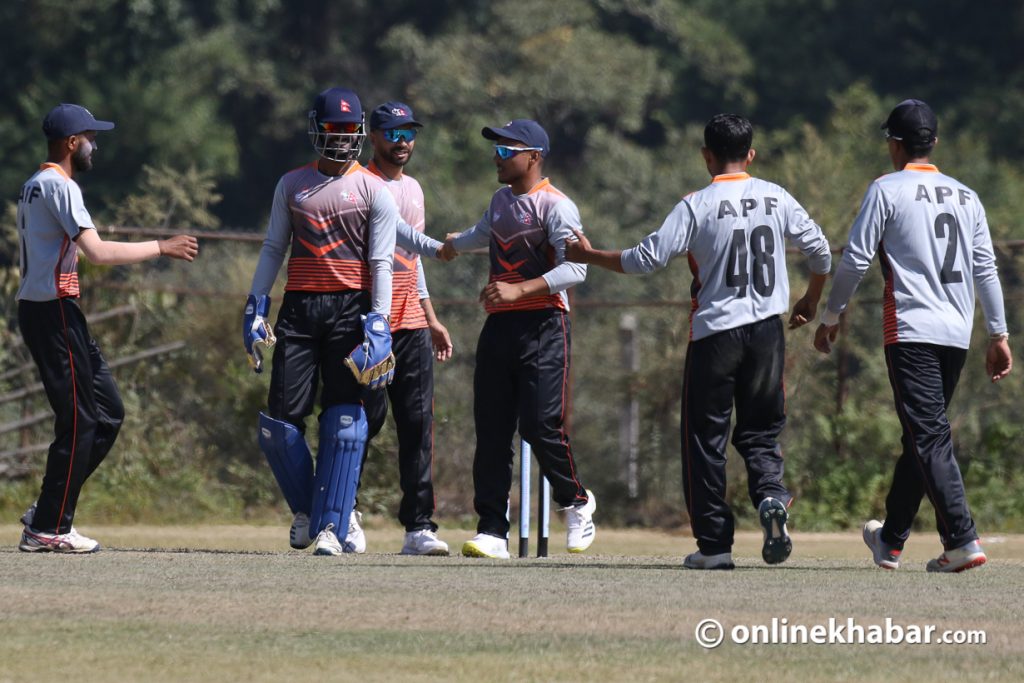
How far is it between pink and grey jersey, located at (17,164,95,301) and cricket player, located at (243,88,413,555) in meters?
0.78

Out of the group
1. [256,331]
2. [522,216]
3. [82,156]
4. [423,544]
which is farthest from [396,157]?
[423,544]

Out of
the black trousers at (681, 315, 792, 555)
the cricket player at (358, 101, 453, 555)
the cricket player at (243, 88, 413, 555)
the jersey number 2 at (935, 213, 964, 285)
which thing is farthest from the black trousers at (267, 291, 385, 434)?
the jersey number 2 at (935, 213, 964, 285)

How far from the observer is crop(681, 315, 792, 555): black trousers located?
7.41 m

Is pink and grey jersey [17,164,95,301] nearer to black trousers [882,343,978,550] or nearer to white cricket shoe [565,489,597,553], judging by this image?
white cricket shoe [565,489,597,553]

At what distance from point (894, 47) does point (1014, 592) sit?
115 ft

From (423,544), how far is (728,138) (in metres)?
2.38

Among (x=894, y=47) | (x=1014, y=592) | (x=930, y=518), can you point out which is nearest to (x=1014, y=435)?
(x=930, y=518)

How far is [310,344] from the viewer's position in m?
8.16

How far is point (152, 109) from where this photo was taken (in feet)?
118

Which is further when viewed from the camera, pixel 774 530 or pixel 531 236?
pixel 531 236

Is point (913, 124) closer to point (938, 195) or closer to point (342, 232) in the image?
point (938, 195)

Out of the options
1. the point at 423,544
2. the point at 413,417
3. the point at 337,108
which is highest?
the point at 337,108

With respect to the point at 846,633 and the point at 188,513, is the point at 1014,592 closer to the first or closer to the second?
the point at 846,633

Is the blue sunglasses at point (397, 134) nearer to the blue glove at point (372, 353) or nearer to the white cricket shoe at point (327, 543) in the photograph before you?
the blue glove at point (372, 353)
